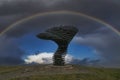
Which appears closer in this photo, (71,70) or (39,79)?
(39,79)

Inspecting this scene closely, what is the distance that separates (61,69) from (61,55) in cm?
498

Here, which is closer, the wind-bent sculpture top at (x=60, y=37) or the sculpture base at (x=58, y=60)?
the wind-bent sculpture top at (x=60, y=37)

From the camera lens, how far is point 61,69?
91.2 m

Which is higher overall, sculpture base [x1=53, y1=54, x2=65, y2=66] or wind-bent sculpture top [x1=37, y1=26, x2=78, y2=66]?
wind-bent sculpture top [x1=37, y1=26, x2=78, y2=66]

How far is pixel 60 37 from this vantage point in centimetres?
9375

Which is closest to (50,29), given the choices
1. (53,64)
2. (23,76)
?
(53,64)

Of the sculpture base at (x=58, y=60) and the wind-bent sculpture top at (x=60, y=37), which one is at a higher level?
the wind-bent sculpture top at (x=60, y=37)

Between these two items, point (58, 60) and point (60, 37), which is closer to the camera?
point (60, 37)

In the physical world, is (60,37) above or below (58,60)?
above

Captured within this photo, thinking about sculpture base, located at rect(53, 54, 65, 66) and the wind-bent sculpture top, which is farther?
sculpture base, located at rect(53, 54, 65, 66)

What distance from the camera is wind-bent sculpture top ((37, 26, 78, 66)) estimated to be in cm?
9377

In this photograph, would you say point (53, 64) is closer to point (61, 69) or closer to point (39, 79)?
point (61, 69)

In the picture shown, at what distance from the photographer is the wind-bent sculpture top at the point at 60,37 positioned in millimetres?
93769

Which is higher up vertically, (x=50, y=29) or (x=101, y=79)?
(x=50, y=29)
